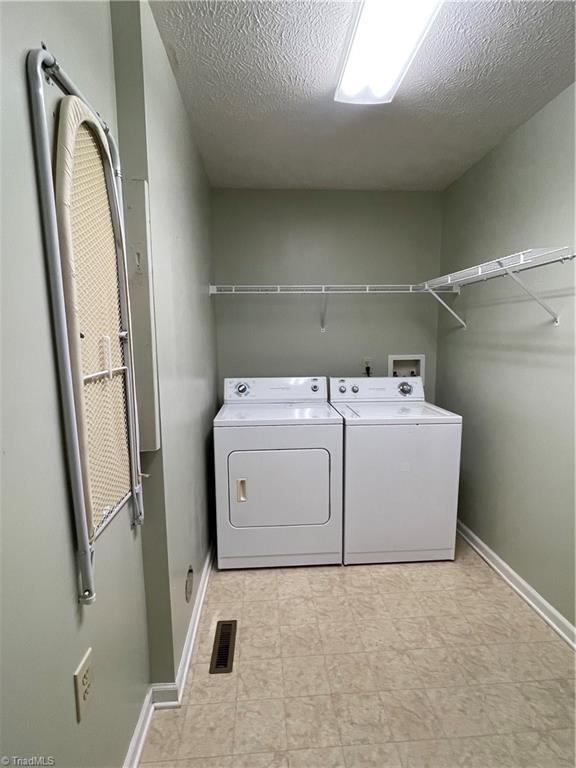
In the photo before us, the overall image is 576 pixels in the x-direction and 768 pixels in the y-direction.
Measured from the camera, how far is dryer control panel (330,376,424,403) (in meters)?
2.61

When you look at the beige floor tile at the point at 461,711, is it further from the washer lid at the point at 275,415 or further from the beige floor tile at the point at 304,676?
the washer lid at the point at 275,415

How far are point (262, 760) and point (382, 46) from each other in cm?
238

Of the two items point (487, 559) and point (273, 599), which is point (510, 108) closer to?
point (487, 559)

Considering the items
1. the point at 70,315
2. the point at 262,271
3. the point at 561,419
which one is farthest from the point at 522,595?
the point at 262,271

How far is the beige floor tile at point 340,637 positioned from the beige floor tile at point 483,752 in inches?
18.0

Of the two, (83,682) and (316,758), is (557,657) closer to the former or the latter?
(316,758)

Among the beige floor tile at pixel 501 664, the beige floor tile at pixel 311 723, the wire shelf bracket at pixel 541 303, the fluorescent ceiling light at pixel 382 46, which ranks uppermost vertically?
the fluorescent ceiling light at pixel 382 46

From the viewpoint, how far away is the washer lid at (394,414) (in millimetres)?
2078

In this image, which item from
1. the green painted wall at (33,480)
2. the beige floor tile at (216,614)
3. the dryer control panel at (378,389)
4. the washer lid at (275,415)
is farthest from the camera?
the dryer control panel at (378,389)

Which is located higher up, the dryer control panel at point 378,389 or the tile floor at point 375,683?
the dryer control panel at point 378,389

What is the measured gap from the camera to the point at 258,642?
5.30 ft

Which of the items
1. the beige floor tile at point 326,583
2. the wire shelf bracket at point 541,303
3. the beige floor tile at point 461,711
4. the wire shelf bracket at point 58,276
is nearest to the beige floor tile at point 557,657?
the beige floor tile at point 461,711

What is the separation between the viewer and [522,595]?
1.88m

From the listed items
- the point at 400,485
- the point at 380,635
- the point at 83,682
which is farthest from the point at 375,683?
the point at 83,682
